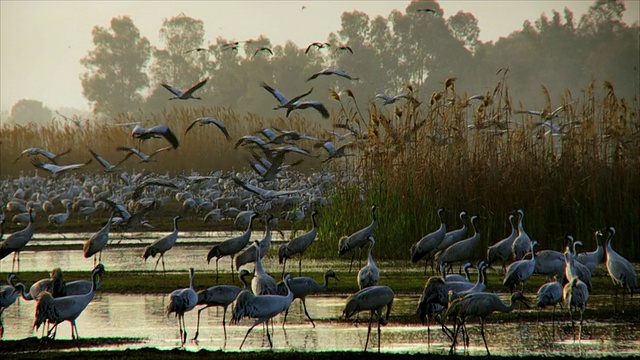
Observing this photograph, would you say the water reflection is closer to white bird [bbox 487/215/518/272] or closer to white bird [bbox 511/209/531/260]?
white bird [bbox 511/209/531/260]

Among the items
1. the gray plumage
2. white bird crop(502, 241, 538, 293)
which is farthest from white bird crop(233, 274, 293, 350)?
the gray plumage

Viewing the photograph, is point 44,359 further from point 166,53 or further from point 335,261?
point 166,53

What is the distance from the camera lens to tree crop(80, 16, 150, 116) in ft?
327

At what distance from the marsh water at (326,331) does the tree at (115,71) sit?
288 ft

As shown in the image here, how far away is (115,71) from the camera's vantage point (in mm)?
100625

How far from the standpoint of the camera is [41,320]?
10.3m

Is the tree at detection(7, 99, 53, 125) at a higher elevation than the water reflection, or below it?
higher

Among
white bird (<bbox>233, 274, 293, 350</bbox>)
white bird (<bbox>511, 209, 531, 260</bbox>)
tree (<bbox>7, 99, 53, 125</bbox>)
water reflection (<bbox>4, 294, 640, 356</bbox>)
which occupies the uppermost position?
tree (<bbox>7, 99, 53, 125</bbox>)

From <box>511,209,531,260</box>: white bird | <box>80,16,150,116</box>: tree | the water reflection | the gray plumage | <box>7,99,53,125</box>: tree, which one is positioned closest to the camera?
the water reflection

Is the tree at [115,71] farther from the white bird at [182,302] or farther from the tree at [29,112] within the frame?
the white bird at [182,302]

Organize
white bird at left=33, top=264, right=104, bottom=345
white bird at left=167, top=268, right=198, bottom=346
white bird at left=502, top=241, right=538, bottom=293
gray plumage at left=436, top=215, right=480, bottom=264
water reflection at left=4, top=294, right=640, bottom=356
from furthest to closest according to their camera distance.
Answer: gray plumage at left=436, top=215, right=480, bottom=264
white bird at left=502, top=241, right=538, bottom=293
white bird at left=167, top=268, right=198, bottom=346
white bird at left=33, top=264, right=104, bottom=345
water reflection at left=4, top=294, right=640, bottom=356

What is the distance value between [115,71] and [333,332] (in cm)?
9338

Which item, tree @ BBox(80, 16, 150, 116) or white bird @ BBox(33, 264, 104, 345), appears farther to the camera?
tree @ BBox(80, 16, 150, 116)

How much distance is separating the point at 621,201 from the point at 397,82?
74.5m
